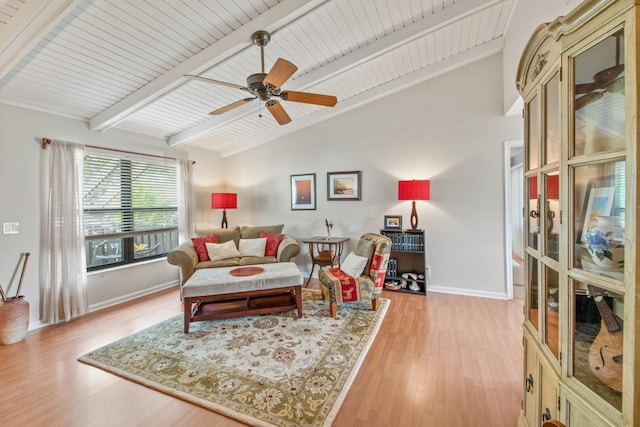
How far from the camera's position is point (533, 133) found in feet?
4.68

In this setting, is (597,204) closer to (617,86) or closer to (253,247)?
(617,86)

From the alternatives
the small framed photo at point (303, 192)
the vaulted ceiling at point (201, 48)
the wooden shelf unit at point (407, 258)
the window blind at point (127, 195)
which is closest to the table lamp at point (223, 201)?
the window blind at point (127, 195)

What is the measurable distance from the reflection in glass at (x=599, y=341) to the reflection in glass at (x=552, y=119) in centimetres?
54

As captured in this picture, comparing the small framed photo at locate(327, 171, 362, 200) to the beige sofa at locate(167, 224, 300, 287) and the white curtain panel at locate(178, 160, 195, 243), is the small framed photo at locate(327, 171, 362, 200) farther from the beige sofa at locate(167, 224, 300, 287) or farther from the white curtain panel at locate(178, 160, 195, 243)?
the white curtain panel at locate(178, 160, 195, 243)

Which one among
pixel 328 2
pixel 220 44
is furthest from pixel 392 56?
pixel 220 44

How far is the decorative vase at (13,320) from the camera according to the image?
267 cm

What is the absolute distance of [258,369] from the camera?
2244 mm

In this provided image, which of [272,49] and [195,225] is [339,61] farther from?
[195,225]

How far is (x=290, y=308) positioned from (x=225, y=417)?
4.93ft

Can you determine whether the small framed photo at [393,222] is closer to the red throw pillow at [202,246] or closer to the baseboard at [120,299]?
the red throw pillow at [202,246]

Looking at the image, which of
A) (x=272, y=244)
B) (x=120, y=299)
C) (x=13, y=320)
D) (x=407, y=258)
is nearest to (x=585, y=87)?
(x=407, y=258)

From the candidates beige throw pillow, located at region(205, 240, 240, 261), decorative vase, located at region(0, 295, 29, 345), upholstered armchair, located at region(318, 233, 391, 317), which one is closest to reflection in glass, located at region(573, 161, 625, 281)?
upholstered armchair, located at region(318, 233, 391, 317)

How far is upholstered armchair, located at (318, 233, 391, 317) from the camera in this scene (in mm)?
3193

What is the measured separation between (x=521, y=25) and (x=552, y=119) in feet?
7.92
